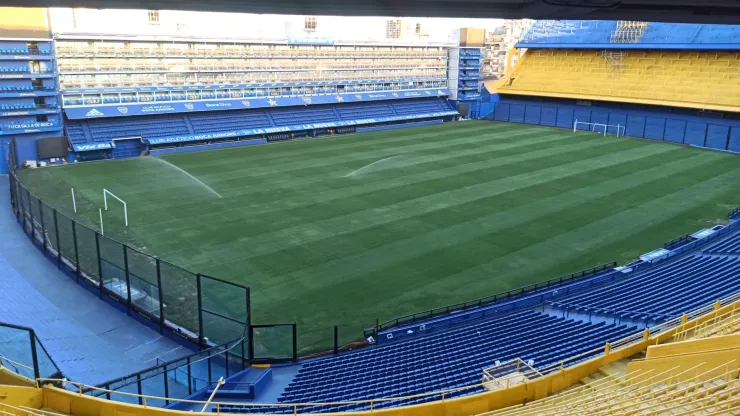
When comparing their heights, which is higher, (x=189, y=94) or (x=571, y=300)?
(x=189, y=94)

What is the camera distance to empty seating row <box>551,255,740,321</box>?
48.0 feet

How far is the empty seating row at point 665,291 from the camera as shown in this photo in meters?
14.6

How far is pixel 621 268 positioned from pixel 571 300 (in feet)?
12.5

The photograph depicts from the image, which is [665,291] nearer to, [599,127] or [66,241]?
[66,241]

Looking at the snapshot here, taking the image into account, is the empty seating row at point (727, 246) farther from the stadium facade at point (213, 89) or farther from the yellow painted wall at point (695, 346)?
the stadium facade at point (213, 89)

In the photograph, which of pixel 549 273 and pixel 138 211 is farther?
pixel 138 211

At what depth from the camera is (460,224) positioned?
2467 centimetres

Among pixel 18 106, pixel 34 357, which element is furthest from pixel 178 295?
pixel 18 106

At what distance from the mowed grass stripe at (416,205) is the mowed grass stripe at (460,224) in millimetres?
660

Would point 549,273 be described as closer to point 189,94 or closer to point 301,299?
point 301,299

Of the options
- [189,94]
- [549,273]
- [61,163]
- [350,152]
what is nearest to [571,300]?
[549,273]

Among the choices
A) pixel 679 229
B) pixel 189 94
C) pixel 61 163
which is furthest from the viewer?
pixel 189 94

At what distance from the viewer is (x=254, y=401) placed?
38.9 feet

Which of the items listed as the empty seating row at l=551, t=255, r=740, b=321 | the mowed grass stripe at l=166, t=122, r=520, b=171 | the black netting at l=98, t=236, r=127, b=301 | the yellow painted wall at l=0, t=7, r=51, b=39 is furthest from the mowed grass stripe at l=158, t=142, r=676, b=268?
the yellow painted wall at l=0, t=7, r=51, b=39
